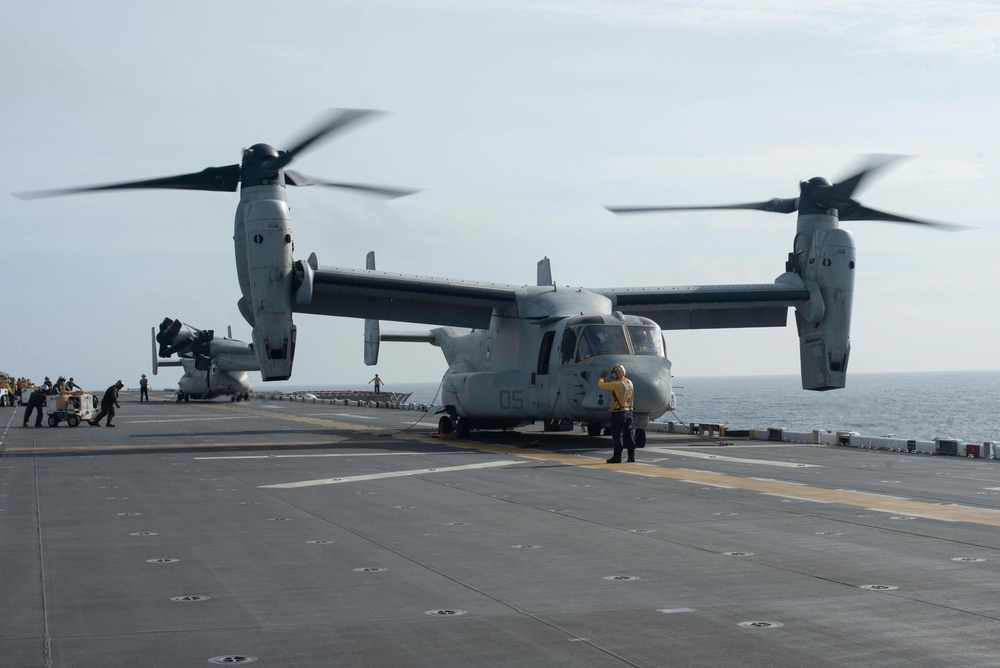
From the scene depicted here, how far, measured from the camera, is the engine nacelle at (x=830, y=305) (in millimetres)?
26984

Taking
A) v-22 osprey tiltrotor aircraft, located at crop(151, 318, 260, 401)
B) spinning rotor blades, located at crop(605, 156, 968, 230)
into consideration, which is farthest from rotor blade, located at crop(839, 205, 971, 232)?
v-22 osprey tiltrotor aircraft, located at crop(151, 318, 260, 401)

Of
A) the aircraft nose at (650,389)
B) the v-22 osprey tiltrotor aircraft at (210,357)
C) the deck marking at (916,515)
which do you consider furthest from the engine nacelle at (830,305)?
the v-22 osprey tiltrotor aircraft at (210,357)

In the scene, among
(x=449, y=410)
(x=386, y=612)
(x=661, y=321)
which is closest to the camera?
(x=386, y=612)

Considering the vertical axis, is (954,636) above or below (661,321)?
below

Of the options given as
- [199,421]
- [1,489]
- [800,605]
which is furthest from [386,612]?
[199,421]

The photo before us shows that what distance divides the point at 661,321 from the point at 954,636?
25.1 metres

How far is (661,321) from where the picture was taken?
30891 millimetres

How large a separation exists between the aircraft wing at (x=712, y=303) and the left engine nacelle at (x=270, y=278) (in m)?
9.19

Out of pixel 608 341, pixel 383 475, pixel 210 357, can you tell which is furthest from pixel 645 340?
pixel 210 357

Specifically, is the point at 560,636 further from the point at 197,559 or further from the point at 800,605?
the point at 197,559

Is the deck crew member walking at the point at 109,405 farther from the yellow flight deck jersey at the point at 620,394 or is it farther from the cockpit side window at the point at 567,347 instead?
the yellow flight deck jersey at the point at 620,394

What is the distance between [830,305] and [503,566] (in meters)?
20.9

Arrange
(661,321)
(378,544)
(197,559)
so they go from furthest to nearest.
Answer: (661,321), (378,544), (197,559)

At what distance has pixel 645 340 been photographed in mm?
22656
